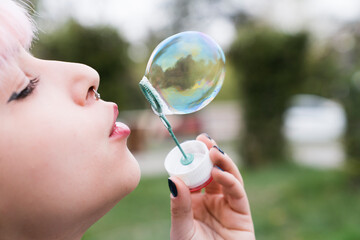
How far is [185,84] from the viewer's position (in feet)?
4.65

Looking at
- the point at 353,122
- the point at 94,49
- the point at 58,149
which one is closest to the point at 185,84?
the point at 58,149

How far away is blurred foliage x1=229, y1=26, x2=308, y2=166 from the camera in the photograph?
730cm

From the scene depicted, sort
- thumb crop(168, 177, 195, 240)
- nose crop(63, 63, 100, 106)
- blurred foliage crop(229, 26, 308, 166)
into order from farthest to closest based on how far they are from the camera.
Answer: blurred foliage crop(229, 26, 308, 166) < thumb crop(168, 177, 195, 240) < nose crop(63, 63, 100, 106)

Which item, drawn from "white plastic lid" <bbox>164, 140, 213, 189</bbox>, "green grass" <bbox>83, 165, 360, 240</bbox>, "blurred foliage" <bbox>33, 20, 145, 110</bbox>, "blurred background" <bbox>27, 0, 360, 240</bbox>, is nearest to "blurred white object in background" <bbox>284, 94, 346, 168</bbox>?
"blurred background" <bbox>27, 0, 360, 240</bbox>

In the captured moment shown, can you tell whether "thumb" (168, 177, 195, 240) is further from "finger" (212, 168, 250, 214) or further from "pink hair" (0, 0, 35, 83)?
"pink hair" (0, 0, 35, 83)

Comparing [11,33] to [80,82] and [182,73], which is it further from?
[182,73]

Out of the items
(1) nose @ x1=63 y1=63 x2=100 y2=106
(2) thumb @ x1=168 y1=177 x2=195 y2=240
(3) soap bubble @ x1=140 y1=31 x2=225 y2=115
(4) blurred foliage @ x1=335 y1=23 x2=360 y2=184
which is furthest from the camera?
(4) blurred foliage @ x1=335 y1=23 x2=360 y2=184

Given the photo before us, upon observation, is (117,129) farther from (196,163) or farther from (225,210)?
(225,210)

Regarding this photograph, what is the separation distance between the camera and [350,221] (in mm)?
4141

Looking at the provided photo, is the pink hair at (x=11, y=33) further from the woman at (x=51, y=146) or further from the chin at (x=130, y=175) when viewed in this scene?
the chin at (x=130, y=175)

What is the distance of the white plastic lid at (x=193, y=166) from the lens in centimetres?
121

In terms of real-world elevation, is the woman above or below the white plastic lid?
above

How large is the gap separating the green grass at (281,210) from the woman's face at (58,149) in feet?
10.5

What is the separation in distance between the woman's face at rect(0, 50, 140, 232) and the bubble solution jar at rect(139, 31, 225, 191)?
250 mm
